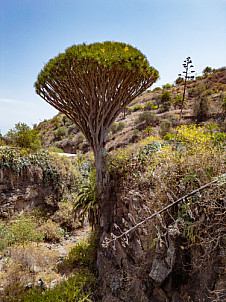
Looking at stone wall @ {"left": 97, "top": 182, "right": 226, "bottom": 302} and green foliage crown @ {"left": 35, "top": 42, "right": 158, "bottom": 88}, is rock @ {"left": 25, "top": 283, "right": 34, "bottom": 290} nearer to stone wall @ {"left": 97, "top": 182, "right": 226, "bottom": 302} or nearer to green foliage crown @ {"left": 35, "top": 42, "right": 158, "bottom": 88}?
stone wall @ {"left": 97, "top": 182, "right": 226, "bottom": 302}

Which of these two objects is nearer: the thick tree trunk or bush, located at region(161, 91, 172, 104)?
the thick tree trunk

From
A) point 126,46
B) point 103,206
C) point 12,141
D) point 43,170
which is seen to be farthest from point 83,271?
point 12,141

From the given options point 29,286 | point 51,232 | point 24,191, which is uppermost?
point 24,191

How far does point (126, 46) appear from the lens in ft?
13.1

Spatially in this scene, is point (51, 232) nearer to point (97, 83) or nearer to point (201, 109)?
point (97, 83)

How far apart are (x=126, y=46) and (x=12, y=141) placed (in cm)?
766

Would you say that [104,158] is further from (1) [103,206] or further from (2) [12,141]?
(2) [12,141]

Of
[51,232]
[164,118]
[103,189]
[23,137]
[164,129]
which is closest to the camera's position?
[103,189]

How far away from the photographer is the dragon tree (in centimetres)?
372

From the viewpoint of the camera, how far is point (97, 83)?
403 cm

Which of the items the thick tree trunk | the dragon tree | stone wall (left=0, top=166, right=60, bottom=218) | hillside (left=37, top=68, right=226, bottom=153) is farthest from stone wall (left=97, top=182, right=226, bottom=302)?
hillside (left=37, top=68, right=226, bottom=153)

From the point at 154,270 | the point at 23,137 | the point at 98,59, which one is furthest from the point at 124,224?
the point at 23,137

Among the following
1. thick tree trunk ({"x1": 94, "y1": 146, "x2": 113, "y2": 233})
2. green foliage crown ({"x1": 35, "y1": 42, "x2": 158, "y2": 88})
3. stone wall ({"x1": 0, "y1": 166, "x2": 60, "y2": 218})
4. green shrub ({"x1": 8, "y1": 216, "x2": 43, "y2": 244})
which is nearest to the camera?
green foliage crown ({"x1": 35, "y1": 42, "x2": 158, "y2": 88})

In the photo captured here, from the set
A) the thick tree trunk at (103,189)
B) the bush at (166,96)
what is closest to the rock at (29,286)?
the thick tree trunk at (103,189)
